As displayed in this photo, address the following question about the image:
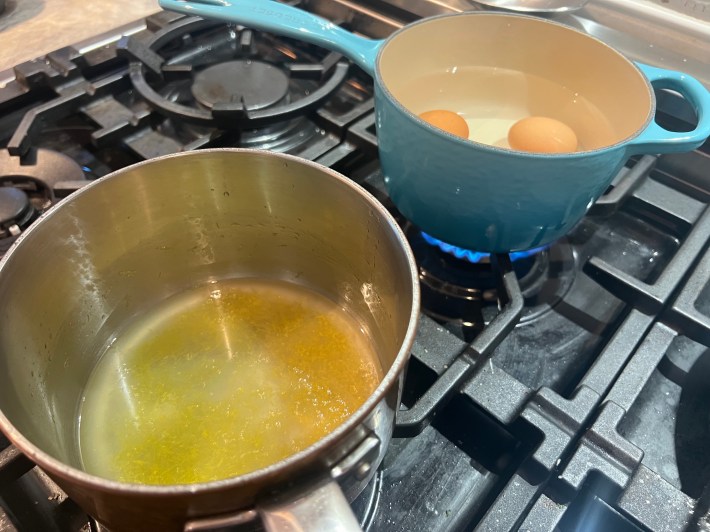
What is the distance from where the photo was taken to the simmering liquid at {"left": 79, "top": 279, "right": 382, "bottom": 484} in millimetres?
386

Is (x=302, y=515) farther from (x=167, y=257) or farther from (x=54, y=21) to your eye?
(x=54, y=21)

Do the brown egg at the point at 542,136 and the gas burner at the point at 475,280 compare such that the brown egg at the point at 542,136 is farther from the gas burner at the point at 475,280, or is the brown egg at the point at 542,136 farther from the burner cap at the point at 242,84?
the burner cap at the point at 242,84

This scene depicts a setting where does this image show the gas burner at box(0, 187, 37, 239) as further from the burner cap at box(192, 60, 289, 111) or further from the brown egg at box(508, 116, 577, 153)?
the brown egg at box(508, 116, 577, 153)

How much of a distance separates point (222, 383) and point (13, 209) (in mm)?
235

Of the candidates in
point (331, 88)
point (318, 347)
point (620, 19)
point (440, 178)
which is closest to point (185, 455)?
point (318, 347)

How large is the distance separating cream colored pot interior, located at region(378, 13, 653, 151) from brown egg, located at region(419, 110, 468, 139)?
0.12 feet

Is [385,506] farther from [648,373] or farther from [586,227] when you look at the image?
[586,227]

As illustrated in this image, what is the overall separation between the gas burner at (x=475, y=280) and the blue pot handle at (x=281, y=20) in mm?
176

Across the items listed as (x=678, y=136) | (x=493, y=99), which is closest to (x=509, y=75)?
(x=493, y=99)

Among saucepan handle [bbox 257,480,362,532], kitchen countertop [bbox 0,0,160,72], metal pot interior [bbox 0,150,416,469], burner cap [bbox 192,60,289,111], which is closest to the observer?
saucepan handle [bbox 257,480,362,532]

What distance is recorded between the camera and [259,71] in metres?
0.62

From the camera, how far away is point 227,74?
61 cm

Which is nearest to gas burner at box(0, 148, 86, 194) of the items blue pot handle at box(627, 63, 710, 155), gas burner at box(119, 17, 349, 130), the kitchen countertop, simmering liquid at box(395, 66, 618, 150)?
gas burner at box(119, 17, 349, 130)

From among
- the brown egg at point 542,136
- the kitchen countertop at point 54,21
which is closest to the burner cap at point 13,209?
the kitchen countertop at point 54,21
